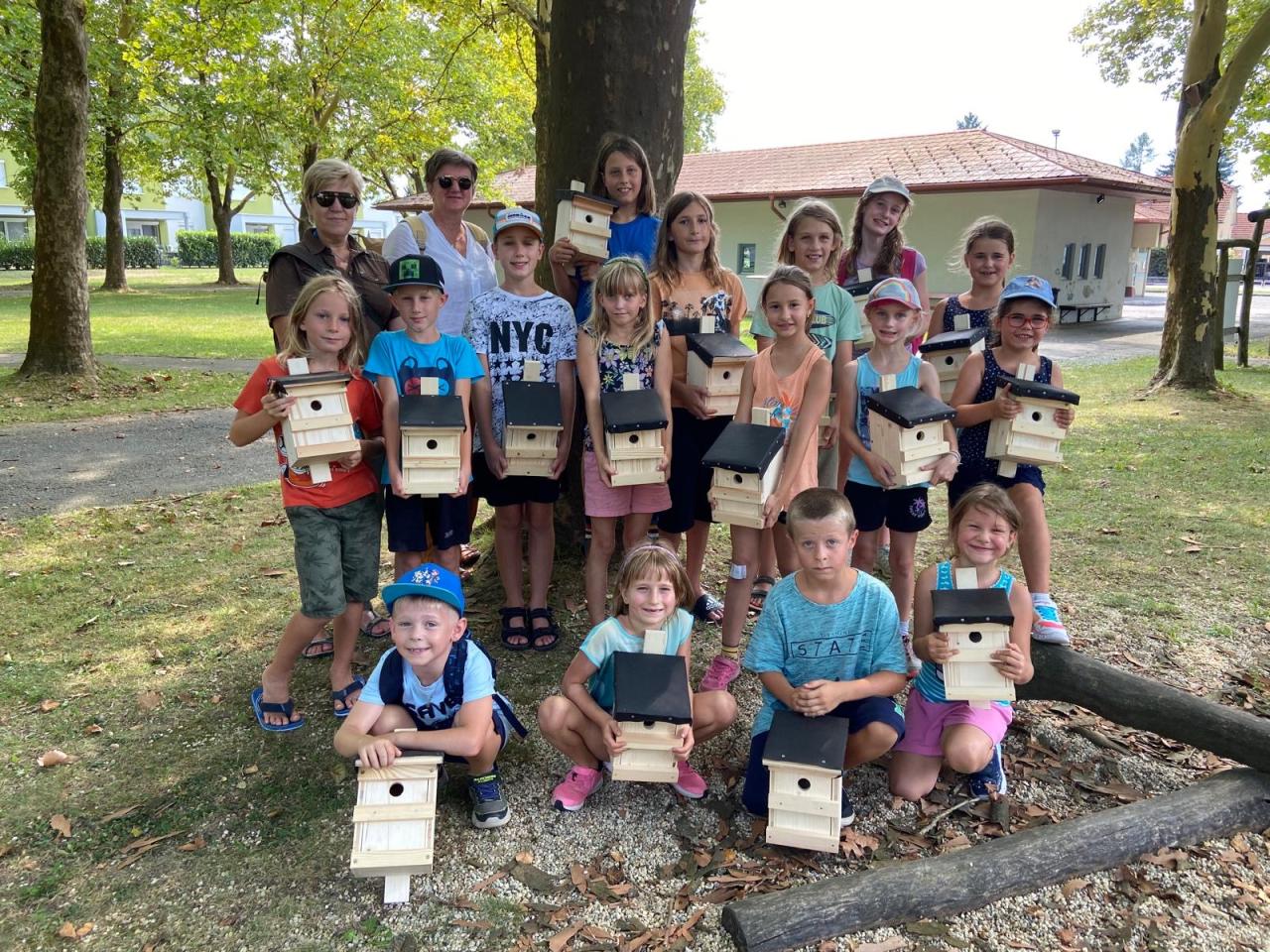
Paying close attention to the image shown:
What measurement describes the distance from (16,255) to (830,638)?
56.4 metres

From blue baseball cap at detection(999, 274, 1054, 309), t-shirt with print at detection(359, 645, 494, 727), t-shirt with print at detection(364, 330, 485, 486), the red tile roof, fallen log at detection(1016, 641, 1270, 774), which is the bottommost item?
fallen log at detection(1016, 641, 1270, 774)

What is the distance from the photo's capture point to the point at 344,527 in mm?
3594

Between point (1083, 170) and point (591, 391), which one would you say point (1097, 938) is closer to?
point (591, 391)

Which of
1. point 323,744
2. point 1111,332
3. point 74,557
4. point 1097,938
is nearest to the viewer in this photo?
point 1097,938

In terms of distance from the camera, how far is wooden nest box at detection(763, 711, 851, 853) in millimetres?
2799

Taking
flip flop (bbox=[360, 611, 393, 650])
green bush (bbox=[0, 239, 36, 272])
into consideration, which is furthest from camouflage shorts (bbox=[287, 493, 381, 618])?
green bush (bbox=[0, 239, 36, 272])

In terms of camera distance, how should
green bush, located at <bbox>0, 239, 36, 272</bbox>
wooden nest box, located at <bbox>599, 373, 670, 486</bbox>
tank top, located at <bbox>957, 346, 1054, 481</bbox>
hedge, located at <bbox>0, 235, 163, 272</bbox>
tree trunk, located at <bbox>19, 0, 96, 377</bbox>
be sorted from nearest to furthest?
1. wooden nest box, located at <bbox>599, 373, 670, 486</bbox>
2. tank top, located at <bbox>957, 346, 1054, 481</bbox>
3. tree trunk, located at <bbox>19, 0, 96, 377</bbox>
4. green bush, located at <bbox>0, 239, 36, 272</bbox>
5. hedge, located at <bbox>0, 235, 163, 272</bbox>

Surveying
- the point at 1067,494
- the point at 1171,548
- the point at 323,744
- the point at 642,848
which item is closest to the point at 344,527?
the point at 323,744

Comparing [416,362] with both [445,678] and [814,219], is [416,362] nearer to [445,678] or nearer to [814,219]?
[445,678]

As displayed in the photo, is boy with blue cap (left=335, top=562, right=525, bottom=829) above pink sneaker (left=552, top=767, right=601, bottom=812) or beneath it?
above

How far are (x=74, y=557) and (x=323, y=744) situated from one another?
3200mm

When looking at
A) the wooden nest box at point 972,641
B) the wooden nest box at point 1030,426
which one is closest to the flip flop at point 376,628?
the wooden nest box at point 972,641

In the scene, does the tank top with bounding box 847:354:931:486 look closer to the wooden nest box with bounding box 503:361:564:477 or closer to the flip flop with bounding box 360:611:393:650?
the wooden nest box with bounding box 503:361:564:477

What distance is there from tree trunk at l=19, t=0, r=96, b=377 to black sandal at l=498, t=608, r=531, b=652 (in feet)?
31.0
